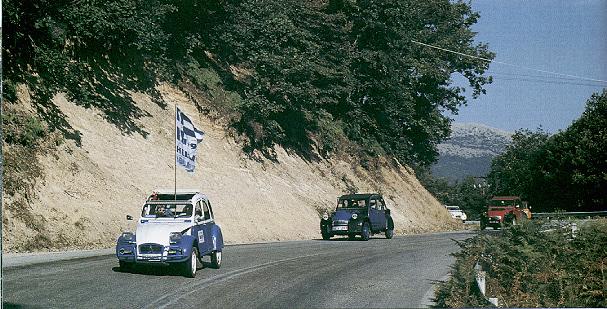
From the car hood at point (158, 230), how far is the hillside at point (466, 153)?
166 ft

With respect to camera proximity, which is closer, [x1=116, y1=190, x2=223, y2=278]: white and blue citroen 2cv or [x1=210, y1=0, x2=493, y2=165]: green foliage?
[x1=116, y1=190, x2=223, y2=278]: white and blue citroen 2cv

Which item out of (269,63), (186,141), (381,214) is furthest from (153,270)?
(269,63)

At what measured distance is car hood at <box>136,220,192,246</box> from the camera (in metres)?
17.2

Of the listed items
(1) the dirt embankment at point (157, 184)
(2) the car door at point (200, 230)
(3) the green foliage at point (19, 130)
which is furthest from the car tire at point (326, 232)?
(2) the car door at point (200, 230)

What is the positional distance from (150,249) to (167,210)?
1.49 meters

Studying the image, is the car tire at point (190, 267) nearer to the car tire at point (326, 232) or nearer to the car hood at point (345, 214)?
the car hood at point (345, 214)

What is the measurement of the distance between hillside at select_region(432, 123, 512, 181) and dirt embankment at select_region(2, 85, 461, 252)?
67.2ft

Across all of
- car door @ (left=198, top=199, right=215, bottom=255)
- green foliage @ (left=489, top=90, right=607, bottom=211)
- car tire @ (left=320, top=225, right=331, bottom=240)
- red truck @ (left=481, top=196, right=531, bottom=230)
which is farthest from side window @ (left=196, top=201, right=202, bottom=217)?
red truck @ (left=481, top=196, right=531, bottom=230)

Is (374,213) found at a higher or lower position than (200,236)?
higher

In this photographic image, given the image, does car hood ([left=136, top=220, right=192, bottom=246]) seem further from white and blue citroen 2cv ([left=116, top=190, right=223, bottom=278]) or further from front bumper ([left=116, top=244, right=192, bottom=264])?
front bumper ([left=116, top=244, right=192, bottom=264])

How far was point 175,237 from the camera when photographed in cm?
1711

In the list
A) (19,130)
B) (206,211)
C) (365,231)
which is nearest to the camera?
(206,211)

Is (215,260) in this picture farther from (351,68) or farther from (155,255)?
(351,68)

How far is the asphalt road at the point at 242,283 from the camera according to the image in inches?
536
